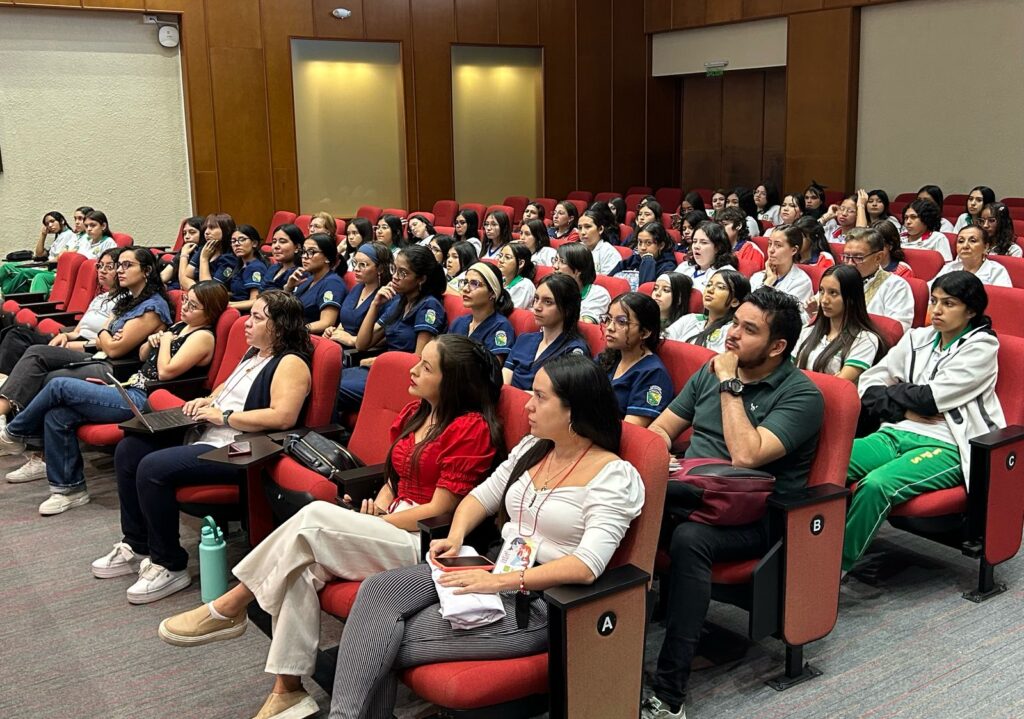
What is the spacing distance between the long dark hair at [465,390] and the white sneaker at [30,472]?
304cm

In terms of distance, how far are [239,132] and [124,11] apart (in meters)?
1.71

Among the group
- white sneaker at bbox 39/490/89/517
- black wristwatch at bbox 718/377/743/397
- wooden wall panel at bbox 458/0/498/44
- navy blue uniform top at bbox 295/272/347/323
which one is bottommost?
white sneaker at bbox 39/490/89/517

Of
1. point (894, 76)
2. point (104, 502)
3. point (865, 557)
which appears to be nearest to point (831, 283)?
point (865, 557)

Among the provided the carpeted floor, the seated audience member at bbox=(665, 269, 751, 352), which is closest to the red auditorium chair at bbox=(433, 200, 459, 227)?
the seated audience member at bbox=(665, 269, 751, 352)

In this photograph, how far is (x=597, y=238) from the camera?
295 inches

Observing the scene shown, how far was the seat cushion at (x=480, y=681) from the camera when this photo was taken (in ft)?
7.82

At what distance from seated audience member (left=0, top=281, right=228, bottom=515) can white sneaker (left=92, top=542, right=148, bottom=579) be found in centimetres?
76

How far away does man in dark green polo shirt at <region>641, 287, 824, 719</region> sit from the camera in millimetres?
2863

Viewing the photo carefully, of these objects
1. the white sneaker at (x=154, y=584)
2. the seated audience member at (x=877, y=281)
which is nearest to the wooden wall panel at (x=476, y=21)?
the seated audience member at (x=877, y=281)

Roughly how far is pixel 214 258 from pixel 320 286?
1.72 meters

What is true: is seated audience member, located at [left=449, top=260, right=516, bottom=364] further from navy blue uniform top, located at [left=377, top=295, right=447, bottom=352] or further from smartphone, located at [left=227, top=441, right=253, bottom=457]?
smartphone, located at [left=227, top=441, right=253, bottom=457]

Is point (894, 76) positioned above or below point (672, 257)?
above

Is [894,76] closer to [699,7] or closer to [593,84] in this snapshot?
[699,7]

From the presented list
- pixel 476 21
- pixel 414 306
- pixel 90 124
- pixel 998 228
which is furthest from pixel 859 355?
pixel 476 21
